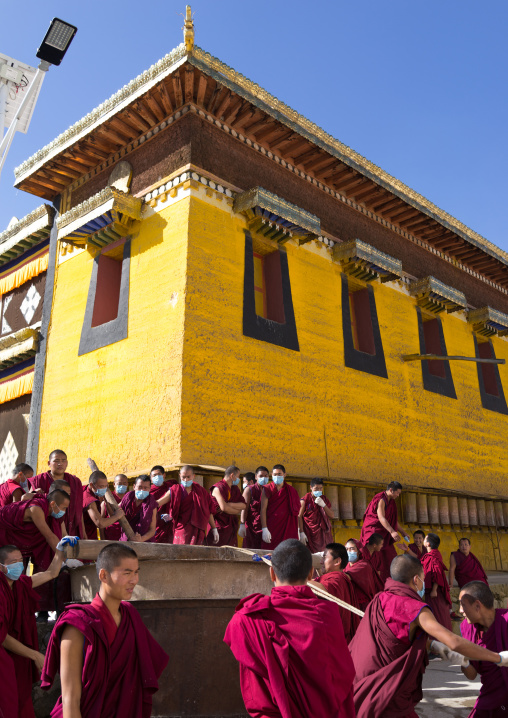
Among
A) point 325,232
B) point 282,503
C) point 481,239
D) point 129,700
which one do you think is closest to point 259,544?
point 282,503

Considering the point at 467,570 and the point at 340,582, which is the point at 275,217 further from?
the point at 340,582

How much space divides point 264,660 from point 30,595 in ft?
5.40

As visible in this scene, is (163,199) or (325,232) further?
(325,232)

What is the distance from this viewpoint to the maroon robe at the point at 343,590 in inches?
158

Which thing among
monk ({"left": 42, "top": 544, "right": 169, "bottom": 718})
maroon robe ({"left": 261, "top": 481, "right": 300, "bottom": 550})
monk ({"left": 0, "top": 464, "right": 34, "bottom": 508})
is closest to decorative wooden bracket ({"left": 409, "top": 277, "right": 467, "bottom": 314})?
maroon robe ({"left": 261, "top": 481, "right": 300, "bottom": 550})

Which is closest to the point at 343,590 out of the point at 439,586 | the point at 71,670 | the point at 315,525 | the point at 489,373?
the point at 71,670

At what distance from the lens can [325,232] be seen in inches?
412

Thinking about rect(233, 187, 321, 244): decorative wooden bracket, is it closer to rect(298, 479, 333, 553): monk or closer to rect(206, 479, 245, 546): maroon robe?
rect(298, 479, 333, 553): monk

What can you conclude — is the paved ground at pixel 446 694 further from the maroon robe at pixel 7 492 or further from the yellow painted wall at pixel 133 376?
the yellow painted wall at pixel 133 376

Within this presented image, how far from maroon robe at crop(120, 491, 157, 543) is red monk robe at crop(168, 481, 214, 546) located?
9.8 inches

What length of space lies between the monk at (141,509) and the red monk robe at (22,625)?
2780 mm

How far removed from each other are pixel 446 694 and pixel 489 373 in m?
10.5

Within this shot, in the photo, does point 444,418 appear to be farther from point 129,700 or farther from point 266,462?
point 129,700

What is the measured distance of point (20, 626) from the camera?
3.21 m
